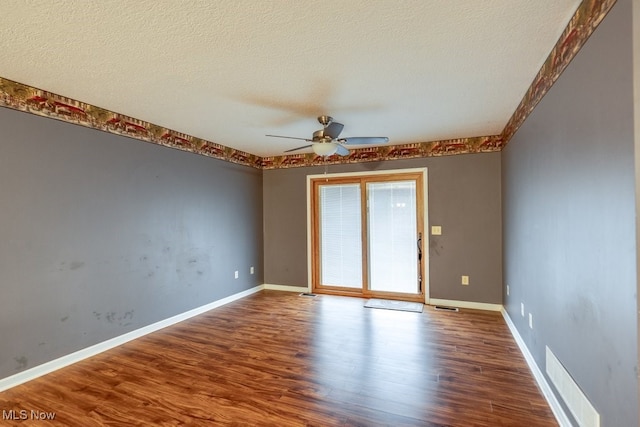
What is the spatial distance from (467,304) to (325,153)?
3.08m

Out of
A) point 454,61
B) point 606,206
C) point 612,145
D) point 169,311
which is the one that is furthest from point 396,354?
point 169,311

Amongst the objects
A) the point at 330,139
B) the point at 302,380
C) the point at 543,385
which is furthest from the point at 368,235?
the point at 543,385

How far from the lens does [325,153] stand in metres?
3.14

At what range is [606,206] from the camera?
1275 millimetres

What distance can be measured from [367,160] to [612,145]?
141 inches

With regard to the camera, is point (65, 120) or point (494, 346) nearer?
point (65, 120)

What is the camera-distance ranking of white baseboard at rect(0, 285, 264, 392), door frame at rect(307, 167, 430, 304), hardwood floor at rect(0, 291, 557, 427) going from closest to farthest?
hardwood floor at rect(0, 291, 557, 427) → white baseboard at rect(0, 285, 264, 392) → door frame at rect(307, 167, 430, 304)

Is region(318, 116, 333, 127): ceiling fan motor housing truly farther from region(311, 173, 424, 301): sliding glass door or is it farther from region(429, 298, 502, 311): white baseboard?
region(429, 298, 502, 311): white baseboard

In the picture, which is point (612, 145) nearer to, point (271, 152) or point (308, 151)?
point (308, 151)

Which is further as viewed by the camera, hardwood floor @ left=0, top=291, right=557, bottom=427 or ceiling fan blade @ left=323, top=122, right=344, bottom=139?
ceiling fan blade @ left=323, top=122, right=344, bottom=139

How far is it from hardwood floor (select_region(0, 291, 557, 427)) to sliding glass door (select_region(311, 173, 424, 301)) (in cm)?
115

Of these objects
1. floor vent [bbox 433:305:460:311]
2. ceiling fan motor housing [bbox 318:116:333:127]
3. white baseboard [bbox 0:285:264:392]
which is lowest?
floor vent [bbox 433:305:460:311]

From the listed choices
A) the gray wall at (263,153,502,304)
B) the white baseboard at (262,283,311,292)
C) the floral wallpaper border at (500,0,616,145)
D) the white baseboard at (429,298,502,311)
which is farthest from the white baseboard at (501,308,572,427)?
the white baseboard at (262,283,311,292)

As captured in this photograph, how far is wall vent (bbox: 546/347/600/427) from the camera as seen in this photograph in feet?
4.76
